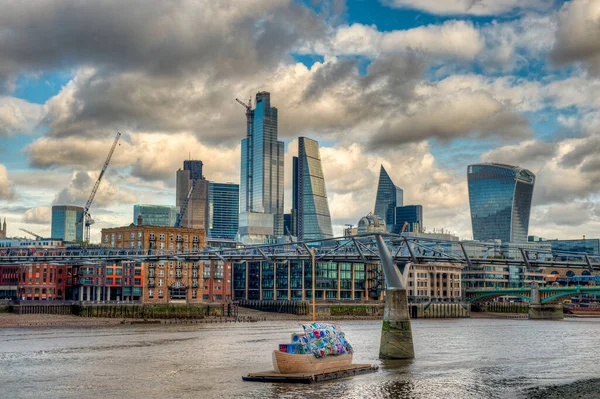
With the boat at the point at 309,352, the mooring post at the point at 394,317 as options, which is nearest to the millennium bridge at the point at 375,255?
the mooring post at the point at 394,317

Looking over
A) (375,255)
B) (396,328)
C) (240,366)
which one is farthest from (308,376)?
(375,255)

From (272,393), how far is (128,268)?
14848 centimetres

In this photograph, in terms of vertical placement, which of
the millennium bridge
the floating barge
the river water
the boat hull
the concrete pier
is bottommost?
the river water

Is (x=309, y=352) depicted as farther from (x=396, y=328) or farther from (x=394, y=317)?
(x=396, y=328)

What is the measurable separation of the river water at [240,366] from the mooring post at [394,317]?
1.26 m

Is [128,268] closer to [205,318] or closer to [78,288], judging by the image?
[78,288]

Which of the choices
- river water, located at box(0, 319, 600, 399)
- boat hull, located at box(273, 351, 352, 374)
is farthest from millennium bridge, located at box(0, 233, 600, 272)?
boat hull, located at box(273, 351, 352, 374)

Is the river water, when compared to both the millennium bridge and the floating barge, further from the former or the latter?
the millennium bridge

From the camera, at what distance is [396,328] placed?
6925 cm

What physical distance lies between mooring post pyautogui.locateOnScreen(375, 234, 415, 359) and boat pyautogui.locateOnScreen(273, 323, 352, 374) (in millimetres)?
8201

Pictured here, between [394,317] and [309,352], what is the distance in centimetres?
1131

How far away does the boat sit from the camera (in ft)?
193

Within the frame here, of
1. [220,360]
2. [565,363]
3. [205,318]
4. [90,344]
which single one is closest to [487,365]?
[565,363]

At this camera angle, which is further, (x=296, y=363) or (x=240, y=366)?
(x=240, y=366)
